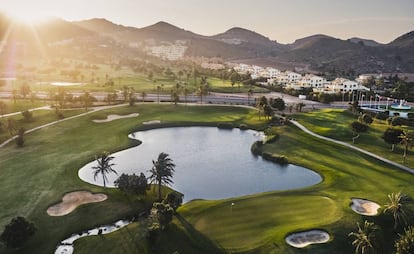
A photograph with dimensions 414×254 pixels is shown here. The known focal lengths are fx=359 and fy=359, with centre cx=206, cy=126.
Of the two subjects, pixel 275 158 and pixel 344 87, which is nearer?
pixel 275 158

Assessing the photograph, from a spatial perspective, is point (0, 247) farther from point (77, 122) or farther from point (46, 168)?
point (77, 122)

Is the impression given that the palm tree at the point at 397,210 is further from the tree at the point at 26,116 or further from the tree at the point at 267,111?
the tree at the point at 26,116

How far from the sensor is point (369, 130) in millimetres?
93500

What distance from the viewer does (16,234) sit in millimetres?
42125

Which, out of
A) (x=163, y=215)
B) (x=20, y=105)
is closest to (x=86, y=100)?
(x=20, y=105)

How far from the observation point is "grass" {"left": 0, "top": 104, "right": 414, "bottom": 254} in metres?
43.4

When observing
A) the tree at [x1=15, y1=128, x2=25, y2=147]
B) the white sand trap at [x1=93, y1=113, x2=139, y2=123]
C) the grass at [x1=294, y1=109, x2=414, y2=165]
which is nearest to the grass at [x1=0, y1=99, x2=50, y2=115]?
the white sand trap at [x1=93, y1=113, x2=139, y2=123]

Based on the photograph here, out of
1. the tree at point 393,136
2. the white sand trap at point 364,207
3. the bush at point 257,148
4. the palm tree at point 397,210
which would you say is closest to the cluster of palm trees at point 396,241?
the palm tree at point 397,210

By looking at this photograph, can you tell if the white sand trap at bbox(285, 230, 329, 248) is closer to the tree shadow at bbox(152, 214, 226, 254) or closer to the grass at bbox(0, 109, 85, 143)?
the tree shadow at bbox(152, 214, 226, 254)

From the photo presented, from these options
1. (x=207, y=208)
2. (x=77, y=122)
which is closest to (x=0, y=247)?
(x=207, y=208)

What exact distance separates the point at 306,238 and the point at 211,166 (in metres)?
33.5

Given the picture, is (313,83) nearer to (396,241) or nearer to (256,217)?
(256,217)

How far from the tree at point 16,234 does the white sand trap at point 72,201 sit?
27.2 ft

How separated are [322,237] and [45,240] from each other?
34317 millimetres
